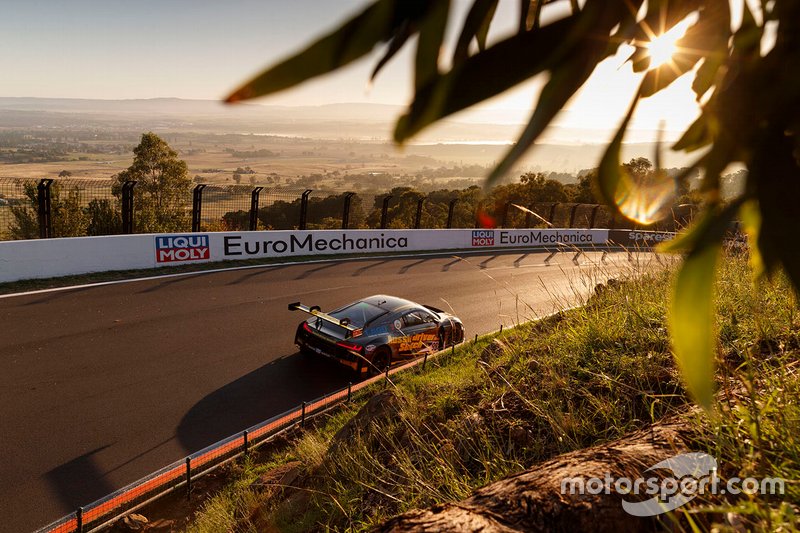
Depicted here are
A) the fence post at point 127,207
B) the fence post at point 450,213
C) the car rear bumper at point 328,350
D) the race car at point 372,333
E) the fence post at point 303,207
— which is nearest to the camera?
the car rear bumper at point 328,350

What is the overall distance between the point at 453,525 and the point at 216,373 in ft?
29.7

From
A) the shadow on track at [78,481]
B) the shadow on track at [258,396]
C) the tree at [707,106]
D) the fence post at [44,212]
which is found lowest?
the shadow on track at [78,481]

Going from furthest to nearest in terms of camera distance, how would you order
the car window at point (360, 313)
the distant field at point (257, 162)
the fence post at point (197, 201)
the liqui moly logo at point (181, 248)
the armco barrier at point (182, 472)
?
the distant field at point (257, 162), the fence post at point (197, 201), the liqui moly logo at point (181, 248), the car window at point (360, 313), the armco barrier at point (182, 472)

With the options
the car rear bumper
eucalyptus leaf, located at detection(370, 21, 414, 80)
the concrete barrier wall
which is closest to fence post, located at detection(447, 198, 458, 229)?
the concrete barrier wall

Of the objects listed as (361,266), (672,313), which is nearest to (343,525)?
(672,313)

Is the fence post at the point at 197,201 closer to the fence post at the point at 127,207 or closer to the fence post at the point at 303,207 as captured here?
the fence post at the point at 127,207

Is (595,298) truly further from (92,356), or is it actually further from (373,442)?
(92,356)

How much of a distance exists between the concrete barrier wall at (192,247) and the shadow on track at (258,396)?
229 inches

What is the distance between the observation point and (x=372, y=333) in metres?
11.0

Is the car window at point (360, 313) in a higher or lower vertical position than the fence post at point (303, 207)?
lower

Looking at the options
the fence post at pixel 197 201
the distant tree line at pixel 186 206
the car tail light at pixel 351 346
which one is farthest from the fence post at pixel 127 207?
the car tail light at pixel 351 346

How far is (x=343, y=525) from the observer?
418 cm

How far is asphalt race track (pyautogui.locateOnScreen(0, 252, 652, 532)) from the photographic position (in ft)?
23.9

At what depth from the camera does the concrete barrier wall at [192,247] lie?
1602 cm
